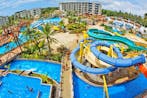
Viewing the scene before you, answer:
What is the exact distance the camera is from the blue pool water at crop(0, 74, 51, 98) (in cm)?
3306

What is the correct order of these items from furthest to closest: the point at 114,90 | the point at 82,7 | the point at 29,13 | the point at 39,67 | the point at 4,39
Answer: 1. the point at 82,7
2. the point at 29,13
3. the point at 4,39
4. the point at 39,67
5. the point at 114,90

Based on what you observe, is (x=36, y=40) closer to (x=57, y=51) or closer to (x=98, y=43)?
(x=57, y=51)

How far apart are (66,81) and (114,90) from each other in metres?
7.50

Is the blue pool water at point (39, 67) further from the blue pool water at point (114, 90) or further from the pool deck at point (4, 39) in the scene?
the pool deck at point (4, 39)

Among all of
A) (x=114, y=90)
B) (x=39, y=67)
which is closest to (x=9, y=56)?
(x=39, y=67)

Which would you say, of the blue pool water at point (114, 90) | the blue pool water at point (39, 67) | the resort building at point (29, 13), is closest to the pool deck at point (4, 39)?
the blue pool water at point (39, 67)

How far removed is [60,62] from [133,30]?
34.6m

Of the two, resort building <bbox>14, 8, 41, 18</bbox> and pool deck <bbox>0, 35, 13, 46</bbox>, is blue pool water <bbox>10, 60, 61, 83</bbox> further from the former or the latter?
resort building <bbox>14, 8, 41, 18</bbox>

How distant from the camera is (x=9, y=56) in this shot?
151 feet

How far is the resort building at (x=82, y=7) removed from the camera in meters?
103

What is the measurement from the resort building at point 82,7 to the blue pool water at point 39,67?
63168mm

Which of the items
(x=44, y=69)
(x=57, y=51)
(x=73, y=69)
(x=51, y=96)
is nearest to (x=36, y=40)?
(x=57, y=51)

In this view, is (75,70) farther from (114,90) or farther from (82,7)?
(82,7)

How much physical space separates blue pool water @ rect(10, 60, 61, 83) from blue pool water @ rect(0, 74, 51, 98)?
3.31m
